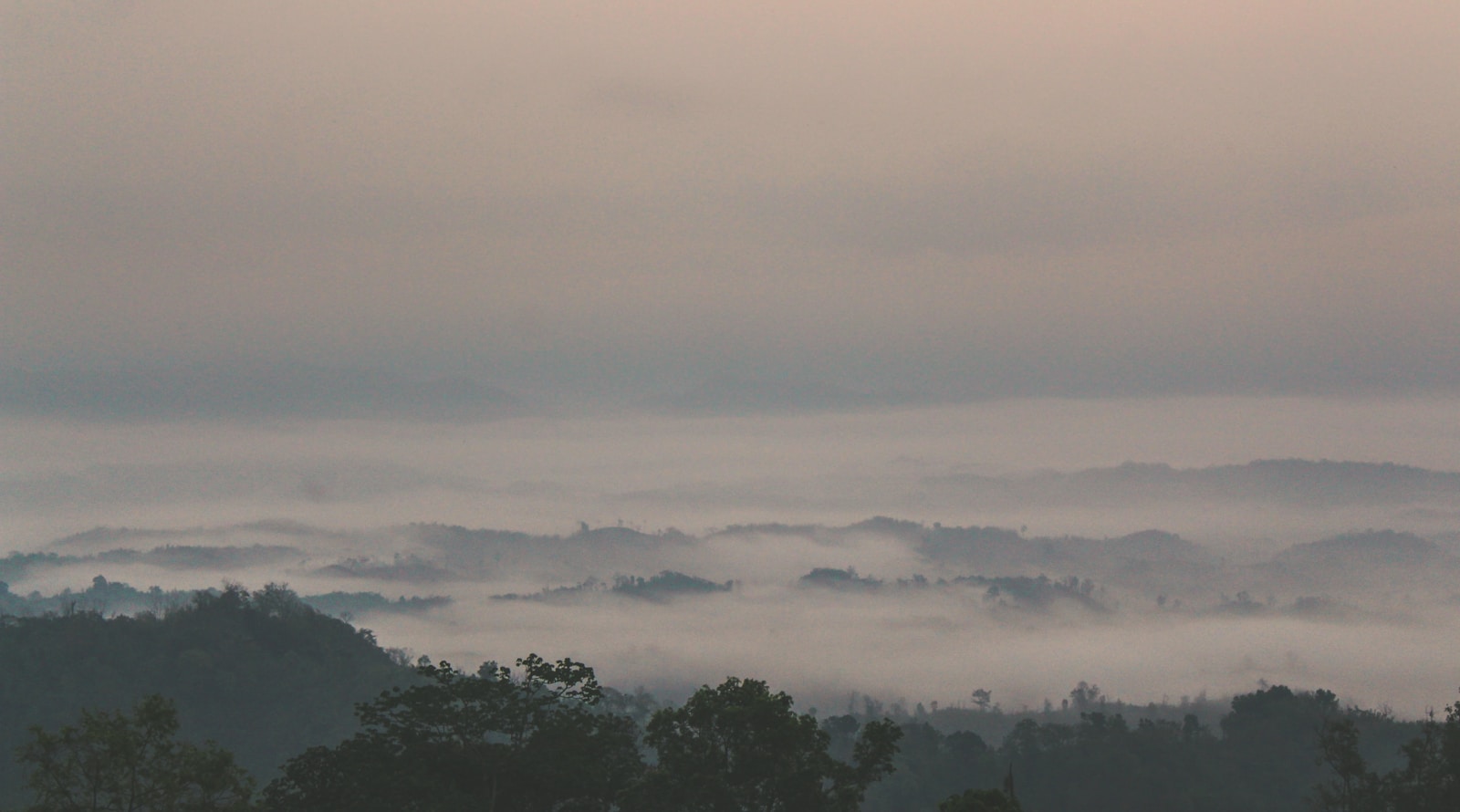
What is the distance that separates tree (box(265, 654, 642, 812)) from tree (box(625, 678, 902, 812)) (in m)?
3.26

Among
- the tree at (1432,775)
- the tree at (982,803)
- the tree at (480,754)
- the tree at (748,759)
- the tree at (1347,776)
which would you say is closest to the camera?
the tree at (982,803)

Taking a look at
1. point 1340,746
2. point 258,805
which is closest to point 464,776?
point 258,805

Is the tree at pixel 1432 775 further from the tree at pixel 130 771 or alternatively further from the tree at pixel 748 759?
the tree at pixel 130 771

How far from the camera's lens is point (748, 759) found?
76.4 meters

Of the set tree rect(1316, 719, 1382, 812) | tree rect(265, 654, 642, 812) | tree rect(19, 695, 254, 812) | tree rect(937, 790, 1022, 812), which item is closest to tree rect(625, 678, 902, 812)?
tree rect(265, 654, 642, 812)

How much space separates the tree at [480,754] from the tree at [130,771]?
34.4 feet

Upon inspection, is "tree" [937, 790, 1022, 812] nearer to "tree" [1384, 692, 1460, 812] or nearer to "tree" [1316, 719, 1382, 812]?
"tree" [1384, 692, 1460, 812]

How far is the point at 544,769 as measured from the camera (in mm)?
75688

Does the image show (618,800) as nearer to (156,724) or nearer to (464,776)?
(464,776)

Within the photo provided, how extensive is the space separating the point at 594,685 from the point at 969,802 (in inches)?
996

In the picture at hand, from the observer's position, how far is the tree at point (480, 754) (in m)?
74.5

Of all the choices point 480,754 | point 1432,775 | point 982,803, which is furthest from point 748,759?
point 1432,775

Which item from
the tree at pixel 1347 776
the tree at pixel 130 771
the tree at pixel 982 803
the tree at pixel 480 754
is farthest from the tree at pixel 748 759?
the tree at pixel 1347 776

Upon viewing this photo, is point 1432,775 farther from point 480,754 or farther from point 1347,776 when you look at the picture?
point 480,754
